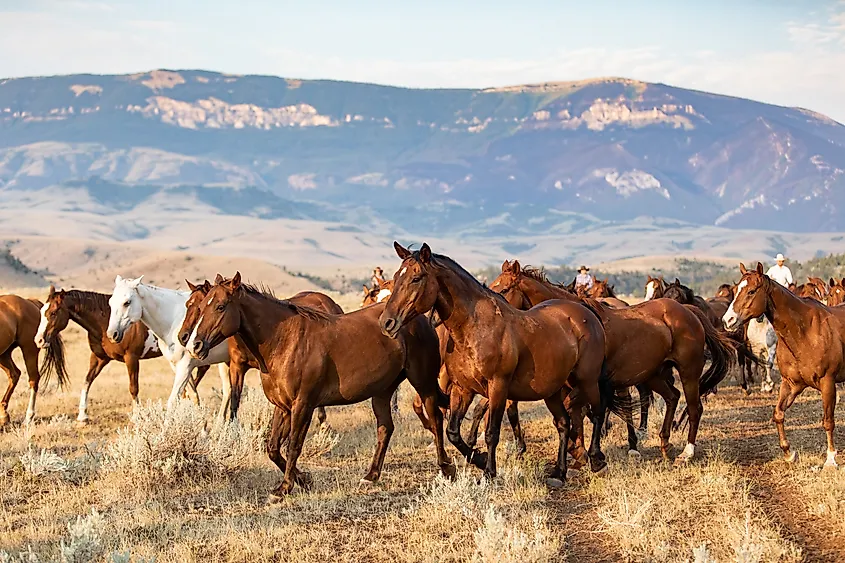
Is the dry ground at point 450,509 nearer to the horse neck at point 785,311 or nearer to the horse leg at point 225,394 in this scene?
the horse neck at point 785,311

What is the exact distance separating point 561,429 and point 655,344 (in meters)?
1.53

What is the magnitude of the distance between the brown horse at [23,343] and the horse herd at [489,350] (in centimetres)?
465

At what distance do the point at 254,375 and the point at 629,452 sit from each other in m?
13.5

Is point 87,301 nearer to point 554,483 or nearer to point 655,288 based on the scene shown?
point 554,483

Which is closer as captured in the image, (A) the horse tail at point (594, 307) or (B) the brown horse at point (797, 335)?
(B) the brown horse at point (797, 335)

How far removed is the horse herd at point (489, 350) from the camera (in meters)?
8.88

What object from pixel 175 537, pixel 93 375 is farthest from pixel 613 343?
pixel 93 375

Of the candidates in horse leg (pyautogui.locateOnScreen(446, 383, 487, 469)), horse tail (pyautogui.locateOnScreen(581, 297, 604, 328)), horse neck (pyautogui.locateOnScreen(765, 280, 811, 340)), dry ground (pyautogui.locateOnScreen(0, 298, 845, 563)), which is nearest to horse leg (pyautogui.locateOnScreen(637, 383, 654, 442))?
dry ground (pyautogui.locateOnScreen(0, 298, 845, 563))

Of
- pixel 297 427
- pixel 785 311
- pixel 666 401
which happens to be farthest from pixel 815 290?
pixel 297 427

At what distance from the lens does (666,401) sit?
10797mm

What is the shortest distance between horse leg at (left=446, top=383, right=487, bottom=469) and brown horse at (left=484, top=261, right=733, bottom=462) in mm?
1631

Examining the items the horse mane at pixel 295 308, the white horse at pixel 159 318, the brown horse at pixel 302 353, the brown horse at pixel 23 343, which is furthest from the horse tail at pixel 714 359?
the brown horse at pixel 23 343

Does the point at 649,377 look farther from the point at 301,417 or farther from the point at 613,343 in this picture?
the point at 301,417

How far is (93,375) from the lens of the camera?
1424cm
